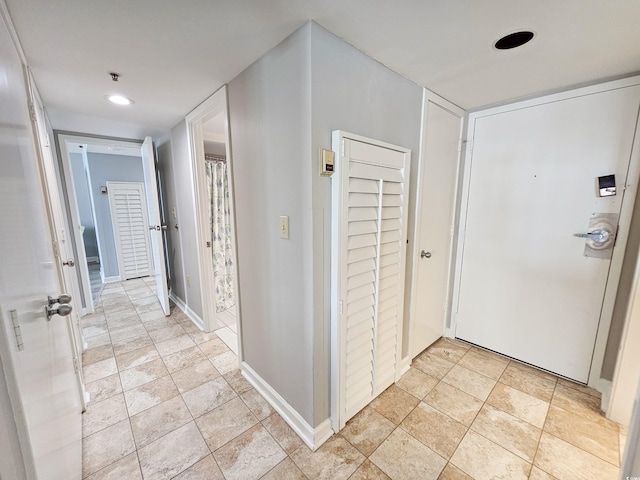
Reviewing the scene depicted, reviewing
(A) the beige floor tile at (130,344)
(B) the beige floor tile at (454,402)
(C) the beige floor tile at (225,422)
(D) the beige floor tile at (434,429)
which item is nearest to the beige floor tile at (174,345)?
(A) the beige floor tile at (130,344)

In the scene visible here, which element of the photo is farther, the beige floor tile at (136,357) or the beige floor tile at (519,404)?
the beige floor tile at (136,357)

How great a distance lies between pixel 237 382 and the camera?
6.27 ft

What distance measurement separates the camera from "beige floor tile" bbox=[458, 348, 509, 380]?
79.1 inches

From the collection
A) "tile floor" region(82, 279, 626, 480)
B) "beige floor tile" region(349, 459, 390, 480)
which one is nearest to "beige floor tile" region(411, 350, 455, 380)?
"tile floor" region(82, 279, 626, 480)

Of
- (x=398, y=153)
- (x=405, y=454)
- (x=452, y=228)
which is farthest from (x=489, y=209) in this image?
(x=405, y=454)

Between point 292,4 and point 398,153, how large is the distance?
0.92 meters

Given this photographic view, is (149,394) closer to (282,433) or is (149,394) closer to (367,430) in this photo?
(282,433)

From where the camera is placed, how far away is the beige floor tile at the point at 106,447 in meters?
1.32

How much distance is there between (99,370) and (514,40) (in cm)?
354

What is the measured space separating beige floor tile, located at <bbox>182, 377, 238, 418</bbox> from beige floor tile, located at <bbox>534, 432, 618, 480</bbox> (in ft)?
6.08

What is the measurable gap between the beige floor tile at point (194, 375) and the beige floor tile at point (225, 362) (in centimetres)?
4

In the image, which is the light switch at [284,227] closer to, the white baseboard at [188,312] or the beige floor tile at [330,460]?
the beige floor tile at [330,460]

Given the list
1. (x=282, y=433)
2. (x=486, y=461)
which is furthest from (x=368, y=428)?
(x=486, y=461)

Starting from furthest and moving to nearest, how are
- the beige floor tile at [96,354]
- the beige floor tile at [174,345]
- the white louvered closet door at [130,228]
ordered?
the white louvered closet door at [130,228] → the beige floor tile at [174,345] → the beige floor tile at [96,354]
